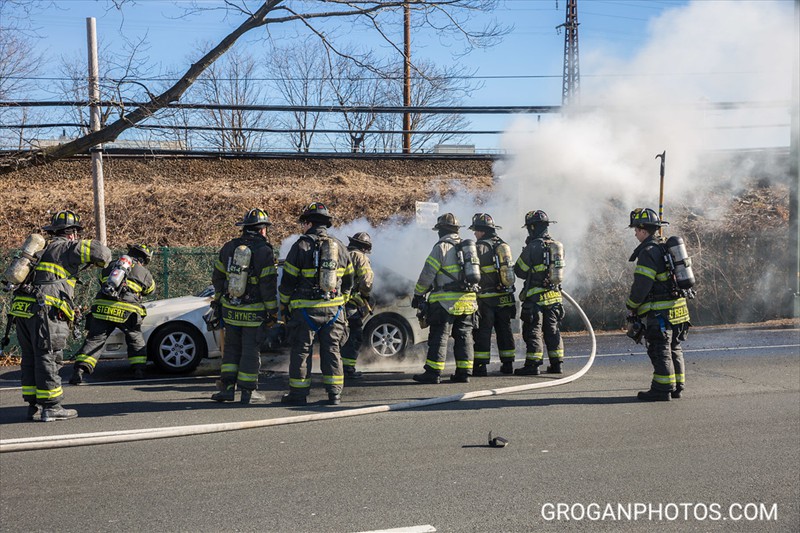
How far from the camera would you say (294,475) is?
16.9 ft

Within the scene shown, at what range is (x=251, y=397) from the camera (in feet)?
25.0

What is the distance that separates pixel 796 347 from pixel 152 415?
9.82 meters

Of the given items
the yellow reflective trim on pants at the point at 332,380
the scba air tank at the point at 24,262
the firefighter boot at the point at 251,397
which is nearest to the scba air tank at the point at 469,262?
the yellow reflective trim on pants at the point at 332,380

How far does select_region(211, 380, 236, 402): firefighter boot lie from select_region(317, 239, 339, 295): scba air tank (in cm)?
144

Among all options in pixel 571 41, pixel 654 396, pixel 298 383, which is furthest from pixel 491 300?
pixel 571 41

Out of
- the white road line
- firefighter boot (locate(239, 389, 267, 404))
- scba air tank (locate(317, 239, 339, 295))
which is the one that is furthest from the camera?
firefighter boot (locate(239, 389, 267, 404))

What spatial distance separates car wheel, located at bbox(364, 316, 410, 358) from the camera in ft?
31.9

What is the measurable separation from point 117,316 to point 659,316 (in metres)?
6.29

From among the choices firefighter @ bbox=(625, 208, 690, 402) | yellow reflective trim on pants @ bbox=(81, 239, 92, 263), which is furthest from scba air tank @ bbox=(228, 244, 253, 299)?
firefighter @ bbox=(625, 208, 690, 402)

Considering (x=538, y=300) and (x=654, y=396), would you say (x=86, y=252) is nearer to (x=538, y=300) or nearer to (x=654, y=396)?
(x=538, y=300)

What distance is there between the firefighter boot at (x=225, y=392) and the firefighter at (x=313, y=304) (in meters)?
0.58

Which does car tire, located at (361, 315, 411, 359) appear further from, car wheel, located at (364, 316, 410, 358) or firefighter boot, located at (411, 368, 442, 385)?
firefighter boot, located at (411, 368, 442, 385)

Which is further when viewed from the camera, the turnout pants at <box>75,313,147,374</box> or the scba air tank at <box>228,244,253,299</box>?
the turnout pants at <box>75,313,147,374</box>

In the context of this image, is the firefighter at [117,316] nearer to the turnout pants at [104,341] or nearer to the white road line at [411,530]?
the turnout pants at [104,341]
